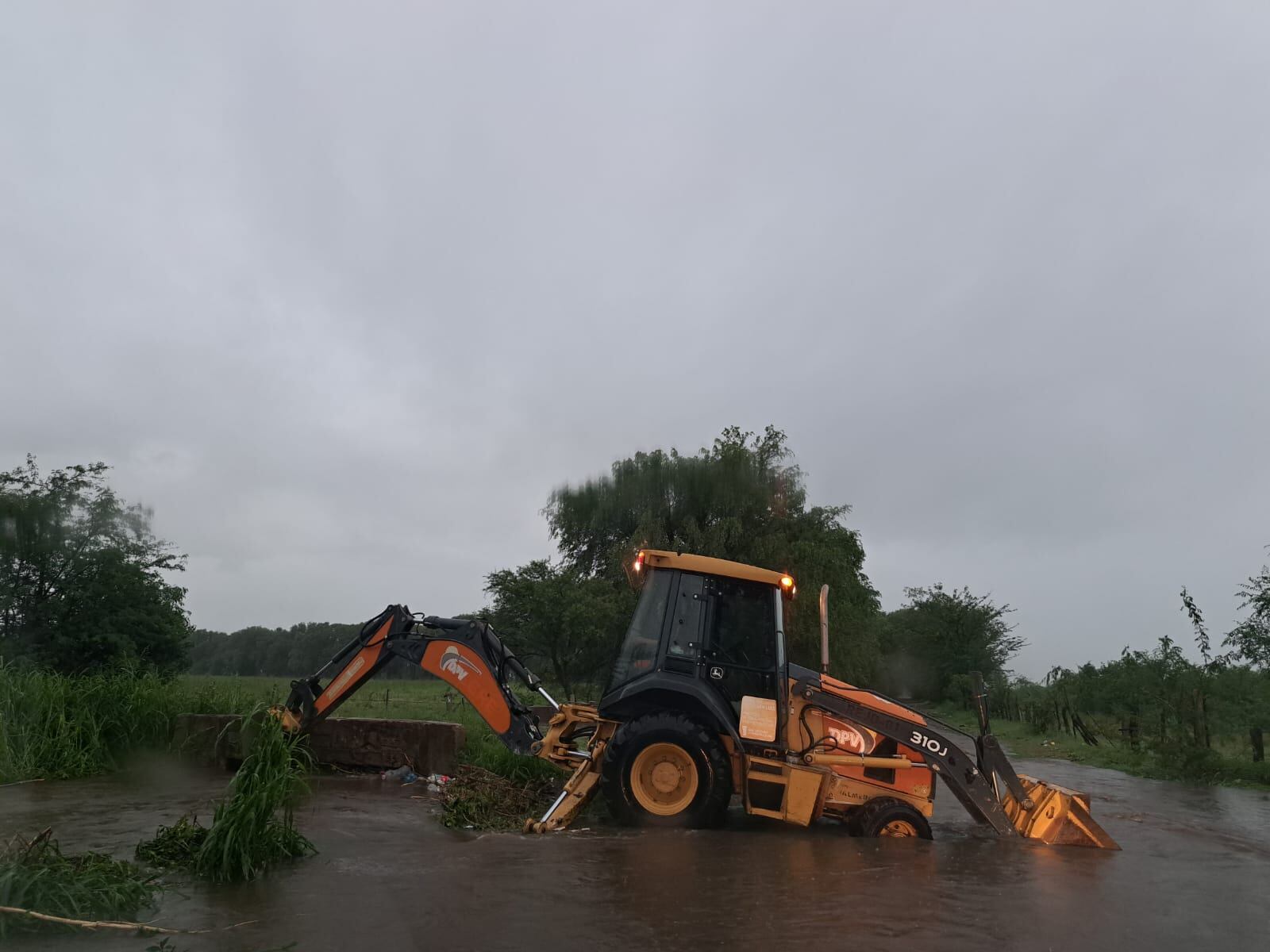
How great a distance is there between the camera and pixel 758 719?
8.84 meters

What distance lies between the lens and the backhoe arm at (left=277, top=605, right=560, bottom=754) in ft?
33.4

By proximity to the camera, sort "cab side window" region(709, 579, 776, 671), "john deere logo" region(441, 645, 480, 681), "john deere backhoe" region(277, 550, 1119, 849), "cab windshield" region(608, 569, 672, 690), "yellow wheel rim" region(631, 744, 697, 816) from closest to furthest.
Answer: "john deere backhoe" region(277, 550, 1119, 849) < "yellow wheel rim" region(631, 744, 697, 816) < "cab side window" region(709, 579, 776, 671) < "cab windshield" region(608, 569, 672, 690) < "john deere logo" region(441, 645, 480, 681)

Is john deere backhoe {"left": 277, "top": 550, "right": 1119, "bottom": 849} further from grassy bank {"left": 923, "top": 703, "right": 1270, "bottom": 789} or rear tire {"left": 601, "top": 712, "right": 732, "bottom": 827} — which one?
grassy bank {"left": 923, "top": 703, "right": 1270, "bottom": 789}

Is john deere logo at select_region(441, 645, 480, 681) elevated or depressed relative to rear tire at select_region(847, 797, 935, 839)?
elevated

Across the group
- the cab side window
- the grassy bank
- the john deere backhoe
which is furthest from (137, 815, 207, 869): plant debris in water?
the grassy bank

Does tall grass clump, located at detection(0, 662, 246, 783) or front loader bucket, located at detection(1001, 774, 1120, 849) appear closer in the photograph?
front loader bucket, located at detection(1001, 774, 1120, 849)

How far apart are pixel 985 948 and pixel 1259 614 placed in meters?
15.6

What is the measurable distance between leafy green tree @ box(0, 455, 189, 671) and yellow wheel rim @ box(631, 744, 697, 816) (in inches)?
652

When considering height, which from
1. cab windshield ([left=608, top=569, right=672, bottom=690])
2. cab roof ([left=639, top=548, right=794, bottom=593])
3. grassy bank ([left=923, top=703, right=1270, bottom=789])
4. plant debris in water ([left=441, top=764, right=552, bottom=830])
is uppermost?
cab roof ([left=639, top=548, right=794, bottom=593])

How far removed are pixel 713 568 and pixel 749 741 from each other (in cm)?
177

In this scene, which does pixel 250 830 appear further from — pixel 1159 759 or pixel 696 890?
pixel 1159 759

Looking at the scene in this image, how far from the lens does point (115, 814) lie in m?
9.34

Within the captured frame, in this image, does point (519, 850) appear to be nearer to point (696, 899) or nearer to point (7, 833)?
point (696, 899)

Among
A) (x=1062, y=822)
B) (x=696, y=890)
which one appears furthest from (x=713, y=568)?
(x=1062, y=822)
